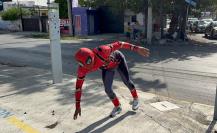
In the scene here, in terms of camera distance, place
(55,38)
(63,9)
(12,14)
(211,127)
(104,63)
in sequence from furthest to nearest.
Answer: (12,14) < (63,9) < (55,38) < (104,63) < (211,127)

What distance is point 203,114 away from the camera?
5.96m

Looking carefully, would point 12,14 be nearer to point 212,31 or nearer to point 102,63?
point 212,31

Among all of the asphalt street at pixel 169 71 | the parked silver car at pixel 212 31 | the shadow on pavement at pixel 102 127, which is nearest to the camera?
the shadow on pavement at pixel 102 127

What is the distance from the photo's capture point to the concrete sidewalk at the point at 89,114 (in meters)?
5.38

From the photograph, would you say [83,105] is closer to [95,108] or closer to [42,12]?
[95,108]

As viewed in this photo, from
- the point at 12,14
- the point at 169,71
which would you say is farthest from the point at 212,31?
the point at 12,14

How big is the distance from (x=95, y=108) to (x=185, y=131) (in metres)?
1.99

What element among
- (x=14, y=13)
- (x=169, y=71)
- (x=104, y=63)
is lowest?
(x=169, y=71)

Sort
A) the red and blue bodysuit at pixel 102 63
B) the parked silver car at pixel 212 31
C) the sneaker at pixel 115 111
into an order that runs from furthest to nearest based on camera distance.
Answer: the parked silver car at pixel 212 31 → the sneaker at pixel 115 111 → the red and blue bodysuit at pixel 102 63

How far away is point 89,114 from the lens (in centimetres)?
605

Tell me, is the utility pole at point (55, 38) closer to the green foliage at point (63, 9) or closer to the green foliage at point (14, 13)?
the green foliage at point (63, 9)

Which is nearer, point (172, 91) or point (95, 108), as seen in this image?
point (95, 108)

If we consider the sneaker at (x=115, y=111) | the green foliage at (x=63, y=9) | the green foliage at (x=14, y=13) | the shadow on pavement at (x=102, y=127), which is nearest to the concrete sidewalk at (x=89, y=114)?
the shadow on pavement at (x=102, y=127)

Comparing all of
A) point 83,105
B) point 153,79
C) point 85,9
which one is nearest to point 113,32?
point 85,9
